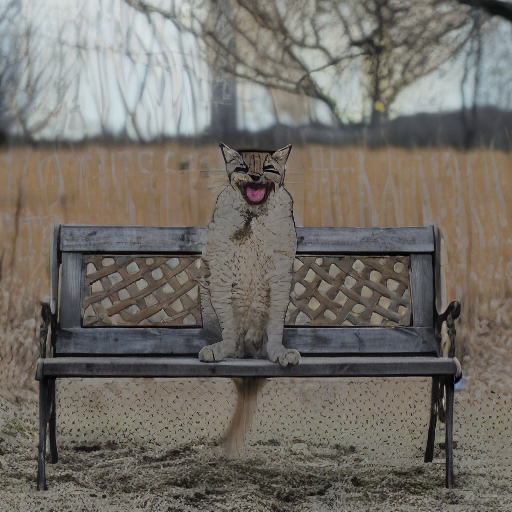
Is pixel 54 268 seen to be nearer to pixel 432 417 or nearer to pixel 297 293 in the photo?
pixel 297 293

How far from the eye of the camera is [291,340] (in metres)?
3.00

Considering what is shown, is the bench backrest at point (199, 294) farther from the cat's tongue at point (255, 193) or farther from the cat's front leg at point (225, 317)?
the cat's tongue at point (255, 193)

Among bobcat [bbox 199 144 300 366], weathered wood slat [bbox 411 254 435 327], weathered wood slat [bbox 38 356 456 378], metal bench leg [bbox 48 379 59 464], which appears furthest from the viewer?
weathered wood slat [bbox 411 254 435 327]

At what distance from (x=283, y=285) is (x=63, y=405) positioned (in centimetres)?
168

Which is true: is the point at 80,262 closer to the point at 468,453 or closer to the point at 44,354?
the point at 44,354

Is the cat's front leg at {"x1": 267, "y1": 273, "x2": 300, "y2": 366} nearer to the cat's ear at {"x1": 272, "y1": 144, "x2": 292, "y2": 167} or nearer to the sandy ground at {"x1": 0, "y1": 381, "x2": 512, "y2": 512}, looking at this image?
the cat's ear at {"x1": 272, "y1": 144, "x2": 292, "y2": 167}

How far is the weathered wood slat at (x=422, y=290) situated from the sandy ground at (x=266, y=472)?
678 millimetres

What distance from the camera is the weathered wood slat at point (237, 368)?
252 centimetres

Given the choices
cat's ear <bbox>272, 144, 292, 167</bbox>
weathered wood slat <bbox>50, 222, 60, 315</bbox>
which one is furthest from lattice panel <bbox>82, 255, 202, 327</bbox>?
cat's ear <bbox>272, 144, 292, 167</bbox>

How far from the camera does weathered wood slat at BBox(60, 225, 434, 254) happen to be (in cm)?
300

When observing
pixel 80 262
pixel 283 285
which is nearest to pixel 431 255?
pixel 283 285

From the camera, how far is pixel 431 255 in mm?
3074

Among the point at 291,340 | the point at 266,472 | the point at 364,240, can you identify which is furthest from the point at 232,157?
the point at 266,472

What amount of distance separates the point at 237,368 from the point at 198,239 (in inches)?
29.0
